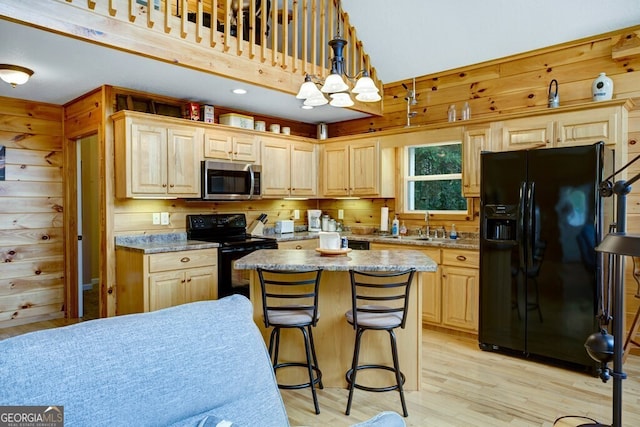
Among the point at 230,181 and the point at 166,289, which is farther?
the point at 230,181

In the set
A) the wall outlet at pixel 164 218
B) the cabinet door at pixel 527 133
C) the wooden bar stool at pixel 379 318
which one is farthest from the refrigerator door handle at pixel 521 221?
the wall outlet at pixel 164 218

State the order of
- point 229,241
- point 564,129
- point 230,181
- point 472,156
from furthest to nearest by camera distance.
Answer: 1. point 230,181
2. point 229,241
3. point 472,156
4. point 564,129

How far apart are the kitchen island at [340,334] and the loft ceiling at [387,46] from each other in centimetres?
188

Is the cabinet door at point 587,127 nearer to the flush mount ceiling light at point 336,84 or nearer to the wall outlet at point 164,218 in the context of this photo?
the flush mount ceiling light at point 336,84

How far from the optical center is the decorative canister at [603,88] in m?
3.42

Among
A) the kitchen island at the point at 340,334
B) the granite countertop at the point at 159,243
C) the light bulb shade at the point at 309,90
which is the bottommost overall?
the kitchen island at the point at 340,334

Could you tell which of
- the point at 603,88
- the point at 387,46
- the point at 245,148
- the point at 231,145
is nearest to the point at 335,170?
the point at 245,148

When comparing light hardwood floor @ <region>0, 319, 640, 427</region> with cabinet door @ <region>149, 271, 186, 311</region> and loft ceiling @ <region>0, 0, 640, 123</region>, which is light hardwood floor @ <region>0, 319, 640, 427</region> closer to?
cabinet door @ <region>149, 271, 186, 311</region>

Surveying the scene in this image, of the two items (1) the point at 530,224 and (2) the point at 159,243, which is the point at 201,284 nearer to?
(2) the point at 159,243

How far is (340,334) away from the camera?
9.52 ft

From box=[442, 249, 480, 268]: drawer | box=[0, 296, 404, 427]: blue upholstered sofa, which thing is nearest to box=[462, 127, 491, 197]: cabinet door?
box=[442, 249, 480, 268]: drawer

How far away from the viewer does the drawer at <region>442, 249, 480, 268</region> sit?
3779mm

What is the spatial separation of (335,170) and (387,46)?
1.56 meters

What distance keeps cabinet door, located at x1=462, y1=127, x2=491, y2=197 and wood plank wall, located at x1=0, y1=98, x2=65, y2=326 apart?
4.26 m
